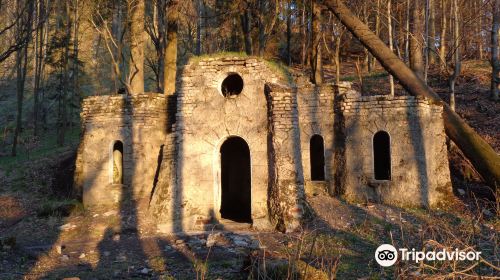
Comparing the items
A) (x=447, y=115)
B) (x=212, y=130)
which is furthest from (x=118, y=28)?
(x=447, y=115)

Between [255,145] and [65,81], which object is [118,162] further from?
[65,81]

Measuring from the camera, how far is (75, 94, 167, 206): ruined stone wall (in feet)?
41.4

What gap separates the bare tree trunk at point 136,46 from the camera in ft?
56.0

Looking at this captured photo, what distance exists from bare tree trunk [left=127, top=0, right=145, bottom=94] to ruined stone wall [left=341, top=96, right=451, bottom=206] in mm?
8360

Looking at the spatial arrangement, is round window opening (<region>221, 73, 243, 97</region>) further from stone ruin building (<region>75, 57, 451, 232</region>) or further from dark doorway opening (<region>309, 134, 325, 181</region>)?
dark doorway opening (<region>309, 134, 325, 181</region>)

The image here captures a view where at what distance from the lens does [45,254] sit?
876 centimetres

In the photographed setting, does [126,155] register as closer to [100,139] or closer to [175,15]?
[100,139]

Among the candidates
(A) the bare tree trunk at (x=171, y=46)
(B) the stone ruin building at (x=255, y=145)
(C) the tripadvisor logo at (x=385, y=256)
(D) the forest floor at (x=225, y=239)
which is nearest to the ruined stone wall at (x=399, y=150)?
(B) the stone ruin building at (x=255, y=145)

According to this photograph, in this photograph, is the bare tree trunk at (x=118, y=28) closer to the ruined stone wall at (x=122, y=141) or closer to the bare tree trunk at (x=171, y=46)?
the bare tree trunk at (x=171, y=46)

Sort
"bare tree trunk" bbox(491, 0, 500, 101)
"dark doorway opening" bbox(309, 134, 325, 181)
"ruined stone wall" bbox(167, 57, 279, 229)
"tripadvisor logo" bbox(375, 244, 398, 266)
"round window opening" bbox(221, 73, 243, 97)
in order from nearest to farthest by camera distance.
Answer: "tripadvisor logo" bbox(375, 244, 398, 266)
"ruined stone wall" bbox(167, 57, 279, 229)
"round window opening" bbox(221, 73, 243, 97)
"dark doorway opening" bbox(309, 134, 325, 181)
"bare tree trunk" bbox(491, 0, 500, 101)

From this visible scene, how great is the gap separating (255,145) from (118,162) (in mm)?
4741

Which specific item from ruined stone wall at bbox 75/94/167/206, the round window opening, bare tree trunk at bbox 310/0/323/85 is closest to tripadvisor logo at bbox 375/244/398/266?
the round window opening

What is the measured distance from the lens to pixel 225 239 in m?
9.34

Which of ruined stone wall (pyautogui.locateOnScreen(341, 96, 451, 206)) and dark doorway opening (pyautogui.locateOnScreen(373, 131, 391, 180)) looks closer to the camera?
ruined stone wall (pyautogui.locateOnScreen(341, 96, 451, 206))
